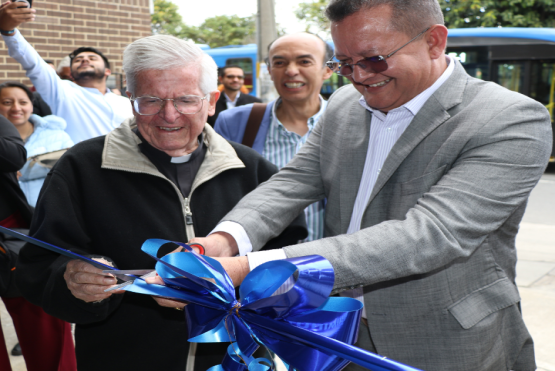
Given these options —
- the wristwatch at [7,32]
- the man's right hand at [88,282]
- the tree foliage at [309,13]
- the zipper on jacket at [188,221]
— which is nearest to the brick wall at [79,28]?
the wristwatch at [7,32]

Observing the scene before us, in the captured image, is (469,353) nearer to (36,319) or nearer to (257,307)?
(257,307)

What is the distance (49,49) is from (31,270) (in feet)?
20.7

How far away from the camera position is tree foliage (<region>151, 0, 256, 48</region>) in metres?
45.8

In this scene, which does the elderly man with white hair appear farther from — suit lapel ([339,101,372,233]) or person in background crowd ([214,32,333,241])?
person in background crowd ([214,32,333,241])

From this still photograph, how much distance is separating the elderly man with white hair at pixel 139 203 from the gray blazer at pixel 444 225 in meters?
0.28

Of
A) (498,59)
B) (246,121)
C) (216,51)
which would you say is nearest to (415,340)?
(246,121)

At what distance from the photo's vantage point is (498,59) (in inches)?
469

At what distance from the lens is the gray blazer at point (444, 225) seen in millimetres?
1421

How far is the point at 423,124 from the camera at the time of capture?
1643mm

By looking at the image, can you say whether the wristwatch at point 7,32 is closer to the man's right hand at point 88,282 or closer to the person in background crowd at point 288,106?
the person in background crowd at point 288,106

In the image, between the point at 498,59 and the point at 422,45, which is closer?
the point at 422,45

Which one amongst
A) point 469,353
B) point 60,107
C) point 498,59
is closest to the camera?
point 469,353

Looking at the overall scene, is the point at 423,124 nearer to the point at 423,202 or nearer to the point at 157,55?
the point at 423,202

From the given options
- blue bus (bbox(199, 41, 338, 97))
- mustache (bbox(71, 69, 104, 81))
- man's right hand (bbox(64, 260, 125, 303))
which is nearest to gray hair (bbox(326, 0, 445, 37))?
man's right hand (bbox(64, 260, 125, 303))
